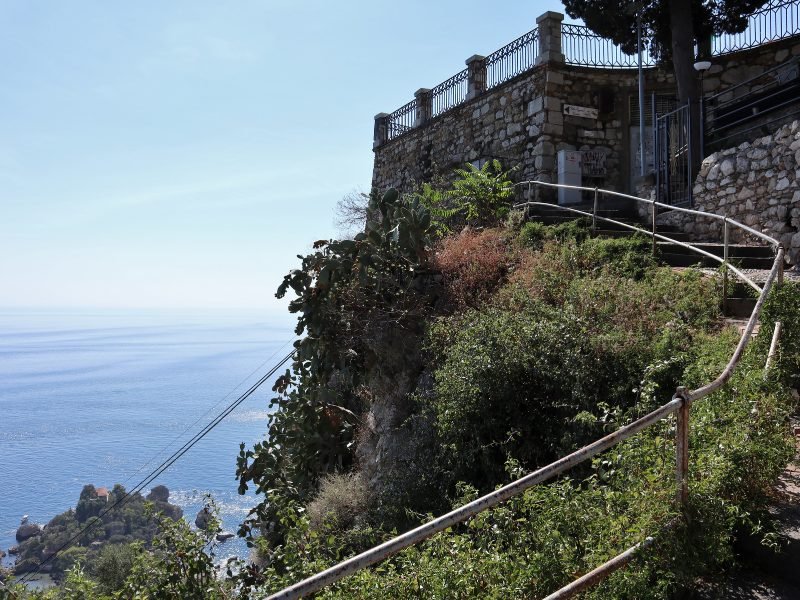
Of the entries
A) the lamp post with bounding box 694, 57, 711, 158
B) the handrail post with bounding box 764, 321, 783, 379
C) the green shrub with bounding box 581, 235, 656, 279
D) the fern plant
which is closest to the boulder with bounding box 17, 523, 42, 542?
the fern plant

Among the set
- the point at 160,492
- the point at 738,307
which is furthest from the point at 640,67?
the point at 160,492

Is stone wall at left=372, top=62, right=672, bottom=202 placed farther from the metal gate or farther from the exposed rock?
the exposed rock

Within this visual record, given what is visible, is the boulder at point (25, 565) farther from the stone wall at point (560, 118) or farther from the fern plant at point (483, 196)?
the fern plant at point (483, 196)

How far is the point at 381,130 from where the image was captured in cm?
2284

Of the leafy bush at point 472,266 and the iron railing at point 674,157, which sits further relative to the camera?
the iron railing at point 674,157

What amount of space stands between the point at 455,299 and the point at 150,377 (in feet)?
157

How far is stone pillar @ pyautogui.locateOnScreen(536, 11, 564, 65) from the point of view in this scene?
604 inches

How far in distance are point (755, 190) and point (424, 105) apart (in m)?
11.6

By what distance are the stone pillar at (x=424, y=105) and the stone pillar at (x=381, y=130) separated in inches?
96.4

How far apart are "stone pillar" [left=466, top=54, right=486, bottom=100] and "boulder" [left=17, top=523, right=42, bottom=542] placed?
755 inches

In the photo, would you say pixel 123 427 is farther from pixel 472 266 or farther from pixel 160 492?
pixel 472 266

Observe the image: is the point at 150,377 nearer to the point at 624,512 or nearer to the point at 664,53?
the point at 664,53

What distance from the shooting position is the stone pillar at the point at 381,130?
74.1 feet

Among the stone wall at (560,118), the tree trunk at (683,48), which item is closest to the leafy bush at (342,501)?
the stone wall at (560,118)
